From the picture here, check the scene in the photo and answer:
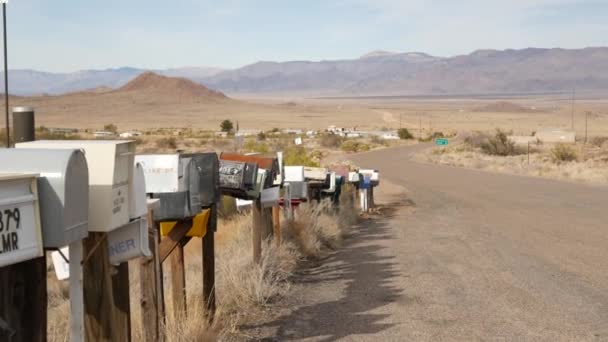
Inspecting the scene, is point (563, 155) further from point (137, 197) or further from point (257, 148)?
point (137, 197)

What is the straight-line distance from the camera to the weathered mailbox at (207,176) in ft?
20.2

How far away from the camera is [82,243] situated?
3.77 metres

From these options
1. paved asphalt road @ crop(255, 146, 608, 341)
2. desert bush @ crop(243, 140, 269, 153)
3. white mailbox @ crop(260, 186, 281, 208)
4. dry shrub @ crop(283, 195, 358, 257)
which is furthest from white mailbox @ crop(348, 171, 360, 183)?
desert bush @ crop(243, 140, 269, 153)

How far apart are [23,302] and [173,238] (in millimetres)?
2875

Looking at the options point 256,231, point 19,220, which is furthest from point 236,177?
point 19,220

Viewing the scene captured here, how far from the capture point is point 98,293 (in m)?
3.91

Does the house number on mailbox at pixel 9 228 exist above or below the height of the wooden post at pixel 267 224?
above

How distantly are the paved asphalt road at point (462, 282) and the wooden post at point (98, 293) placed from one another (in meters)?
2.90

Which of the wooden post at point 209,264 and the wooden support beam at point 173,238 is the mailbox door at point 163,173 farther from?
the wooden post at point 209,264

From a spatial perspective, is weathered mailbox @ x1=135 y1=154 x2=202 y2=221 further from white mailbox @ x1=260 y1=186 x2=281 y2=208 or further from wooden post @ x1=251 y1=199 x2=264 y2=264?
white mailbox @ x1=260 y1=186 x2=281 y2=208

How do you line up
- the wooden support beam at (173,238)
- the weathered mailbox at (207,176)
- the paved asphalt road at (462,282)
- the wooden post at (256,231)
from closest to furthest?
1. the wooden support beam at (173,238)
2. the weathered mailbox at (207,176)
3. the paved asphalt road at (462,282)
4. the wooden post at (256,231)

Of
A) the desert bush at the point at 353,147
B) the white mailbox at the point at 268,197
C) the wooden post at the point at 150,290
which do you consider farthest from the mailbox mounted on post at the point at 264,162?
the desert bush at the point at 353,147

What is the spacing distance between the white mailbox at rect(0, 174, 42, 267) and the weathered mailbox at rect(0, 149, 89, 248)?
7 centimetres

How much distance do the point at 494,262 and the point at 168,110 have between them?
145683 millimetres
